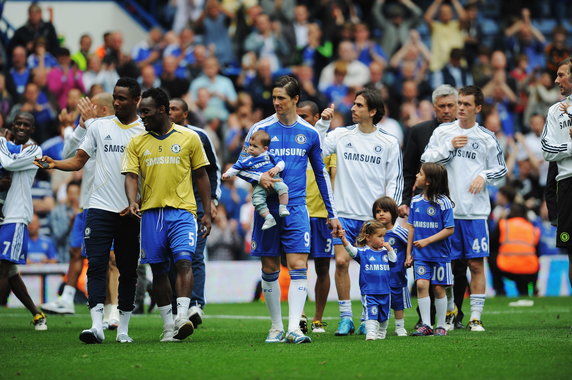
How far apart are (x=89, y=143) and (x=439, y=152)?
4032mm

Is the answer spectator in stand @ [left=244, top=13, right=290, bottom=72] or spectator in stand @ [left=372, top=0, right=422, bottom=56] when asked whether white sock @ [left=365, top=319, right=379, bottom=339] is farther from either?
spectator in stand @ [left=372, top=0, right=422, bottom=56]

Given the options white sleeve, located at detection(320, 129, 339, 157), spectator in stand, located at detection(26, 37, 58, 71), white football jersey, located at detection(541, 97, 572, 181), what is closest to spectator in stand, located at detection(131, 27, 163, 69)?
spectator in stand, located at detection(26, 37, 58, 71)

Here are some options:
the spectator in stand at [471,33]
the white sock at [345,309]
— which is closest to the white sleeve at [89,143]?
the white sock at [345,309]

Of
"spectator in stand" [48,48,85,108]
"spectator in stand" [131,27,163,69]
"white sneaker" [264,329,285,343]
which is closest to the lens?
"white sneaker" [264,329,285,343]

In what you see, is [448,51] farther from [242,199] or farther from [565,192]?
[565,192]

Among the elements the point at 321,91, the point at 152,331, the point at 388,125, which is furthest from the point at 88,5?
the point at 152,331

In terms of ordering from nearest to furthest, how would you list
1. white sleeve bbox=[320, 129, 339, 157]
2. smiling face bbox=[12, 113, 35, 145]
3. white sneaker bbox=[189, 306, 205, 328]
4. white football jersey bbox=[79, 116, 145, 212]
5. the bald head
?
white football jersey bbox=[79, 116, 145, 212], the bald head, white sleeve bbox=[320, 129, 339, 157], smiling face bbox=[12, 113, 35, 145], white sneaker bbox=[189, 306, 205, 328]

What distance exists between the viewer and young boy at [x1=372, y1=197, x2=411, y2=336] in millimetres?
10992

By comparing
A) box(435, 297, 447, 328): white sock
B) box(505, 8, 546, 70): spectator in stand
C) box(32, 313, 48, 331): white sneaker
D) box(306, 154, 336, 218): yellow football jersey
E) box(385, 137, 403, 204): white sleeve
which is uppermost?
box(505, 8, 546, 70): spectator in stand

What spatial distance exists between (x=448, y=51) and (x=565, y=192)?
14.5 metres

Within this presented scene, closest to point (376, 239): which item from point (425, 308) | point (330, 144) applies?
point (425, 308)

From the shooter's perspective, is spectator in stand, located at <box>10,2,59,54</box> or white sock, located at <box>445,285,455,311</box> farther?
spectator in stand, located at <box>10,2,59,54</box>

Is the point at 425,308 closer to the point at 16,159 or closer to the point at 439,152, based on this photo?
the point at 439,152

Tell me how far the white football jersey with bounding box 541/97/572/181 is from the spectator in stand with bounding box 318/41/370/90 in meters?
11.9
